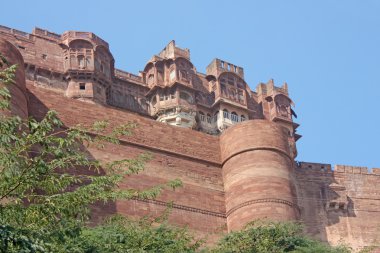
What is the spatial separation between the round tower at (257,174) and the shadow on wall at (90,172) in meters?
3.48

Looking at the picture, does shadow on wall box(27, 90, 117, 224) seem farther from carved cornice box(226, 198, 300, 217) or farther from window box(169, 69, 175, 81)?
window box(169, 69, 175, 81)

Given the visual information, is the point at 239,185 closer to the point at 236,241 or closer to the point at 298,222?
the point at 298,222

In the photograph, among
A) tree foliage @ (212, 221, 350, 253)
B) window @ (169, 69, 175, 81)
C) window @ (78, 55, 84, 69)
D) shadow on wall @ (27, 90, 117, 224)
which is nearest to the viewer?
tree foliage @ (212, 221, 350, 253)

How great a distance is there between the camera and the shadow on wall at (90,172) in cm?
1822

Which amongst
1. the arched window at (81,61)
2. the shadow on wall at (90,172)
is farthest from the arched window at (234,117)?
the shadow on wall at (90,172)

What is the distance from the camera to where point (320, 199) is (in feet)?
81.9

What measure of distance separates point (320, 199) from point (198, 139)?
204 inches

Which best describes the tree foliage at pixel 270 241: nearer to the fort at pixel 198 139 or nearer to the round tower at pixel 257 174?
the round tower at pixel 257 174

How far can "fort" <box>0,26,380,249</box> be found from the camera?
2000cm

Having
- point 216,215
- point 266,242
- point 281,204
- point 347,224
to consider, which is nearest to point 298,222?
point 281,204

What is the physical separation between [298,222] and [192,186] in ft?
9.69

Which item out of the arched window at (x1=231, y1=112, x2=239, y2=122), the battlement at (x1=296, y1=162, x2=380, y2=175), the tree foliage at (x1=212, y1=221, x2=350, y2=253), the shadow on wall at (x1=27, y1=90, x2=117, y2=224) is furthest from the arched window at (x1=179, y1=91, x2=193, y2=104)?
the tree foliage at (x1=212, y1=221, x2=350, y2=253)

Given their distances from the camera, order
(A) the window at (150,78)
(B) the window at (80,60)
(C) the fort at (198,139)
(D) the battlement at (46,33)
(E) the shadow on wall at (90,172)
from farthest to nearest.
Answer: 1. (A) the window at (150,78)
2. (D) the battlement at (46,33)
3. (B) the window at (80,60)
4. (C) the fort at (198,139)
5. (E) the shadow on wall at (90,172)

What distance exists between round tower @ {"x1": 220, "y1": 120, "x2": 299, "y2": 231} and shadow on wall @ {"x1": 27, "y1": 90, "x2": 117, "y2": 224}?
3.48 m
